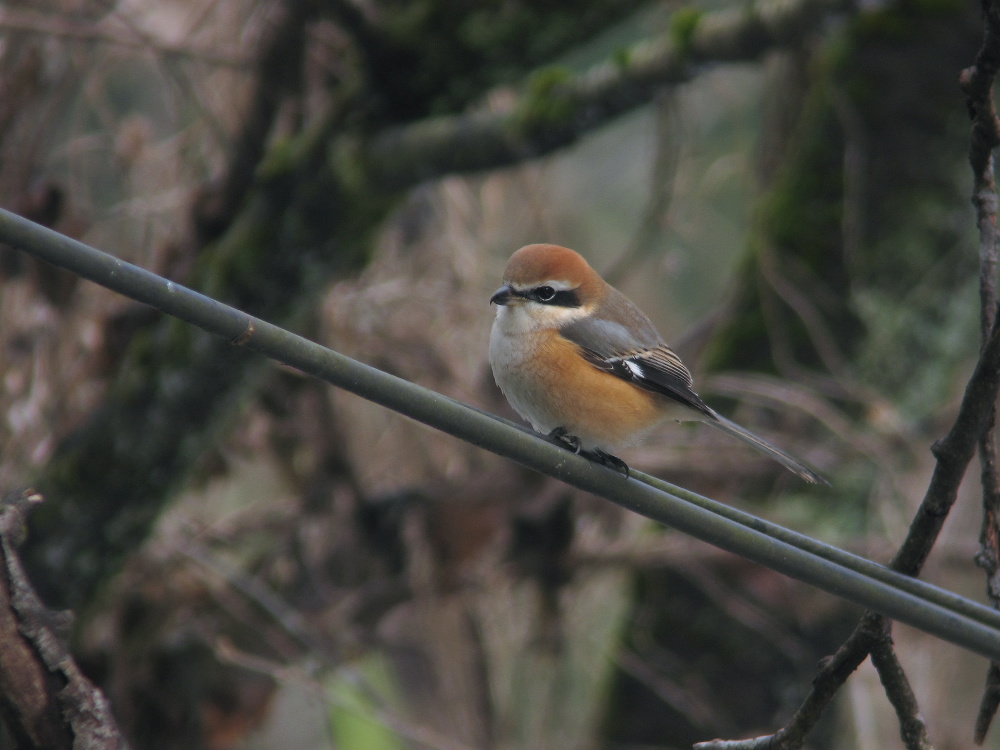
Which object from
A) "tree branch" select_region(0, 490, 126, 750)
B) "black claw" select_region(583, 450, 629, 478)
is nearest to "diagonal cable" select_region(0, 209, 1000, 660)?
"tree branch" select_region(0, 490, 126, 750)

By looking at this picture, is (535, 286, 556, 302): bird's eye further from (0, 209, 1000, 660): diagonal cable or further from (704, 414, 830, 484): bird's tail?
(0, 209, 1000, 660): diagonal cable

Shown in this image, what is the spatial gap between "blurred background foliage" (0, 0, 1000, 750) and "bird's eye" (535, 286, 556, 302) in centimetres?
106

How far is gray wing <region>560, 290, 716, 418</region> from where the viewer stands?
299 cm

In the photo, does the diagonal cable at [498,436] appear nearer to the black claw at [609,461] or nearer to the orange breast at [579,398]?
the black claw at [609,461]

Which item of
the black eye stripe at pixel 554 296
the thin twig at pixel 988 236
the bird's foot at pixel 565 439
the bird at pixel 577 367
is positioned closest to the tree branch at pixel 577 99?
the bird at pixel 577 367

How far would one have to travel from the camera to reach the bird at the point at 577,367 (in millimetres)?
2869

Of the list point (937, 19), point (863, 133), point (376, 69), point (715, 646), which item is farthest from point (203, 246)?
point (937, 19)

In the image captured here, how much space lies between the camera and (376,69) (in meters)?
4.14

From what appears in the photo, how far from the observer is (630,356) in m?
3.07

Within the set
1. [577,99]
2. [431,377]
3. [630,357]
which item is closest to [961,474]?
[630,357]

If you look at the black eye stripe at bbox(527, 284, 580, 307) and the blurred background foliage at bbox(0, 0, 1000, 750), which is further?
the blurred background foliage at bbox(0, 0, 1000, 750)

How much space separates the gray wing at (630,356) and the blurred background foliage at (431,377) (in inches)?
44.0

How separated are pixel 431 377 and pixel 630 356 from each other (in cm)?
235

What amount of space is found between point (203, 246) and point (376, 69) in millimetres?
1130
